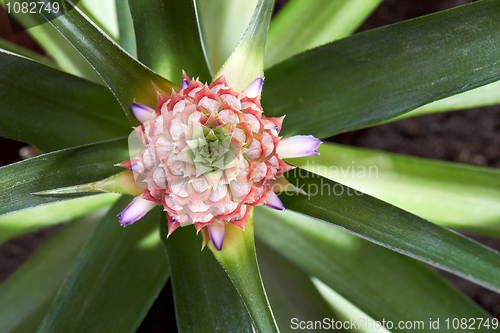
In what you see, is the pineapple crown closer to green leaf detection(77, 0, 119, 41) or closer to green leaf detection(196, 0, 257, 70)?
green leaf detection(196, 0, 257, 70)

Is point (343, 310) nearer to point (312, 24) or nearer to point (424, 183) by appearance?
point (424, 183)

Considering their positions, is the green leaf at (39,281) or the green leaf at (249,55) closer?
the green leaf at (249,55)

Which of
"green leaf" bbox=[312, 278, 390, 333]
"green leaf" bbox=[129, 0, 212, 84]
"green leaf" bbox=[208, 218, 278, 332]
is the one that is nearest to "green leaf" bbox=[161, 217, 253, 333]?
"green leaf" bbox=[208, 218, 278, 332]

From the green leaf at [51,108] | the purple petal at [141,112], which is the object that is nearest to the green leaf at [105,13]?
the green leaf at [51,108]

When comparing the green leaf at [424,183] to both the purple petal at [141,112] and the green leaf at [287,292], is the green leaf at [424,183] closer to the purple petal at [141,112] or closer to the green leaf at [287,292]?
the green leaf at [287,292]

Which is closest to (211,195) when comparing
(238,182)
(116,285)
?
(238,182)

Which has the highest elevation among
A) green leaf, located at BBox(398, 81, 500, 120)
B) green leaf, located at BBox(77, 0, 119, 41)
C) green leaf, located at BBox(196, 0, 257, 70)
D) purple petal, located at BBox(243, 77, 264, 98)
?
green leaf, located at BBox(77, 0, 119, 41)
